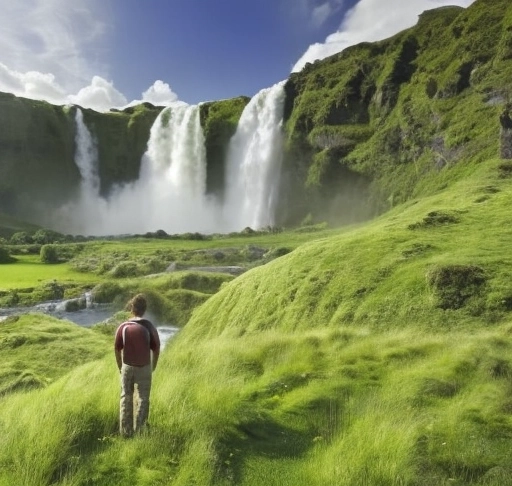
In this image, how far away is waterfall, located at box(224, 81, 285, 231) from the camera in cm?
14875

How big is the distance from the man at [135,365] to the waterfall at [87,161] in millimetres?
190600

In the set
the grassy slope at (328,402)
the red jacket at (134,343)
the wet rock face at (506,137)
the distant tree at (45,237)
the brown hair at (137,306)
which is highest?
the wet rock face at (506,137)

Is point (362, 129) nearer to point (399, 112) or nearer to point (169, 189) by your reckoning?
point (399, 112)

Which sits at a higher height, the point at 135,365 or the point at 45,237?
the point at 135,365

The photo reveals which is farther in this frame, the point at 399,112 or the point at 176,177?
the point at 176,177

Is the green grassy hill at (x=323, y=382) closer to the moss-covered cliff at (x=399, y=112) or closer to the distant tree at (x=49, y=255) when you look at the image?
the distant tree at (x=49, y=255)

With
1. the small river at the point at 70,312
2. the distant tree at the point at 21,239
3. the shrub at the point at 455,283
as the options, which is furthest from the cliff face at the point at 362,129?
the shrub at the point at 455,283

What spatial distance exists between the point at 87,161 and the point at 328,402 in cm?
19903

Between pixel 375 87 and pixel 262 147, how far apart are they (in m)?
36.5

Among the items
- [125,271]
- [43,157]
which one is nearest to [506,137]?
[125,271]

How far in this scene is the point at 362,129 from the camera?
460 ft

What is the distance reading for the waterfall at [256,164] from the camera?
148750 mm

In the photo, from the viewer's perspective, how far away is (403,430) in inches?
340

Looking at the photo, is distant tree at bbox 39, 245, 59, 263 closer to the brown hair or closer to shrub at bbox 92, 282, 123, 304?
shrub at bbox 92, 282, 123, 304
